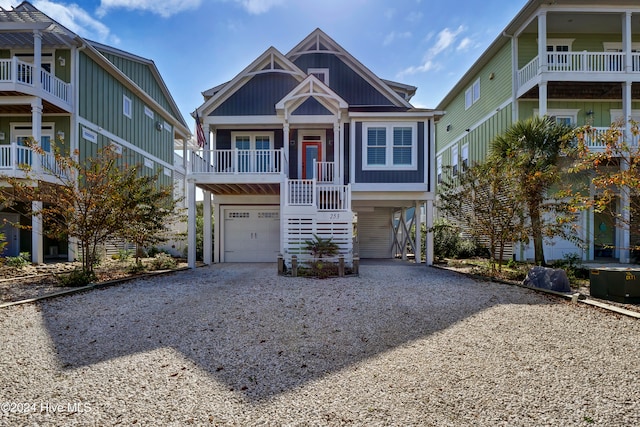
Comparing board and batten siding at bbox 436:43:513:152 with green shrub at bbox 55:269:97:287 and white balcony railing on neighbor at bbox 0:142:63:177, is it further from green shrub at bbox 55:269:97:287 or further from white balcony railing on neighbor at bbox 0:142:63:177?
white balcony railing on neighbor at bbox 0:142:63:177

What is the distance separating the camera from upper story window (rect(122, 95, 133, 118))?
1698cm

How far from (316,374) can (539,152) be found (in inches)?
400

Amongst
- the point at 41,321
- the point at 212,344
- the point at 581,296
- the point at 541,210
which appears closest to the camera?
the point at 212,344

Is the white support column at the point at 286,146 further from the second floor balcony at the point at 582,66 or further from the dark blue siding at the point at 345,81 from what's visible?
the second floor balcony at the point at 582,66

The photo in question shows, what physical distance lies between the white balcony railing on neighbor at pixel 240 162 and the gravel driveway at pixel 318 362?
6041 mm

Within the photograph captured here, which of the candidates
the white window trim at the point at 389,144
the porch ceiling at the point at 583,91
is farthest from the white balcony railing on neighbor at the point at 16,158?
the porch ceiling at the point at 583,91

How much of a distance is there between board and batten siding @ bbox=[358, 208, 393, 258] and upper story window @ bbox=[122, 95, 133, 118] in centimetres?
1253

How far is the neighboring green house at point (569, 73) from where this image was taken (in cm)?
1302

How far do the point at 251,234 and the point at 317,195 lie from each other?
4355 millimetres

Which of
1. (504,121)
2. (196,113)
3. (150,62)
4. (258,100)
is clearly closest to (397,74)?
(504,121)

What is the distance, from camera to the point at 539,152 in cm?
1048

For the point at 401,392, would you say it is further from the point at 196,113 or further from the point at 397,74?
the point at 397,74

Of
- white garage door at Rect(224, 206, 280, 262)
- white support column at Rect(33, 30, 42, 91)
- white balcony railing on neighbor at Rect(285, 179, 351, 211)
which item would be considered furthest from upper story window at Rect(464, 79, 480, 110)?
white support column at Rect(33, 30, 42, 91)

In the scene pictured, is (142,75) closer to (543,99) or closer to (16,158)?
(16,158)
